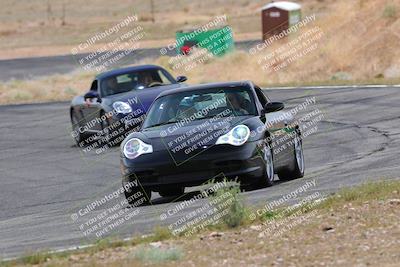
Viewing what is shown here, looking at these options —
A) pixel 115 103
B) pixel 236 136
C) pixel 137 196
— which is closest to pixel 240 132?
pixel 236 136

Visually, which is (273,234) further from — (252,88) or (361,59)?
(361,59)

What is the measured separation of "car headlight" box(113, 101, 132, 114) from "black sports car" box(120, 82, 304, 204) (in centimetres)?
693

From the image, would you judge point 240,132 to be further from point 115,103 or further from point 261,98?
point 115,103

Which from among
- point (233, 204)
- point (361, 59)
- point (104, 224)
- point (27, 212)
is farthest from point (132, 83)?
point (361, 59)

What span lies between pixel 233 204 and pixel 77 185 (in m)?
7.43

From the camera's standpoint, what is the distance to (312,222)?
10.7 m

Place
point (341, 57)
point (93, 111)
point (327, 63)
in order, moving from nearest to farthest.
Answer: point (93, 111)
point (341, 57)
point (327, 63)

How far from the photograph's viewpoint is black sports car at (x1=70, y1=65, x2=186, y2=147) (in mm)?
22188

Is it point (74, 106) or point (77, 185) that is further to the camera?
point (74, 106)

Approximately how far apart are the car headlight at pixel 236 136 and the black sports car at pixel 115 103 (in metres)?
8.12

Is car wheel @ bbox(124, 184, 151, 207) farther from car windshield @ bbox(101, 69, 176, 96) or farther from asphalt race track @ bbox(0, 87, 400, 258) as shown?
car windshield @ bbox(101, 69, 176, 96)

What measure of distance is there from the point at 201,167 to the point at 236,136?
616 millimetres

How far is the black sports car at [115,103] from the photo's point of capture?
22188mm

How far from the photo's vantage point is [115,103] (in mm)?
22500
